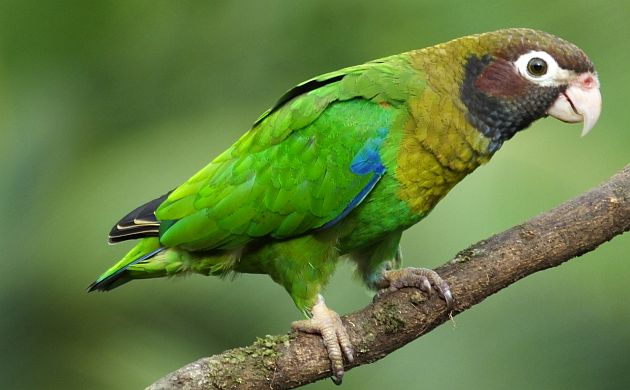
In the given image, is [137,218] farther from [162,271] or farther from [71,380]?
[71,380]

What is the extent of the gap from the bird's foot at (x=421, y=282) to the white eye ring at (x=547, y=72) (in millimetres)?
883

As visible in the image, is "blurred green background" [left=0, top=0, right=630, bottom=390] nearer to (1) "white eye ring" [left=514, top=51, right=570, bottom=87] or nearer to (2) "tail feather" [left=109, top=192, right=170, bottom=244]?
(2) "tail feather" [left=109, top=192, right=170, bottom=244]

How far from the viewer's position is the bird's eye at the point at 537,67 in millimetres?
3258

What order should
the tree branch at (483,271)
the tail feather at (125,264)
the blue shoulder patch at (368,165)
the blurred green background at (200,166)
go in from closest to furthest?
1. the tree branch at (483,271)
2. the blue shoulder patch at (368,165)
3. the tail feather at (125,264)
4. the blurred green background at (200,166)

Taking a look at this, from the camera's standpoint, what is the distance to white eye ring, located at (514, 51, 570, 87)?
324cm

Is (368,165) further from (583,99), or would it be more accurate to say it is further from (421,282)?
(583,99)

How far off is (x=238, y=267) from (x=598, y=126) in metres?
2.32

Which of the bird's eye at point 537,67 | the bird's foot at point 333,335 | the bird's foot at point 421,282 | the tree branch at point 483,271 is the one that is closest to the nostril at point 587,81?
the bird's eye at point 537,67

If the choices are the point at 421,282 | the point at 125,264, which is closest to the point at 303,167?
the point at 421,282

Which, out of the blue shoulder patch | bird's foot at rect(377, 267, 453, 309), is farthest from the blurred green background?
the blue shoulder patch

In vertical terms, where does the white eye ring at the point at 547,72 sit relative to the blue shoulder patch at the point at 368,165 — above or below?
above

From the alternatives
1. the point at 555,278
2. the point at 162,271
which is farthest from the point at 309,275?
the point at 555,278

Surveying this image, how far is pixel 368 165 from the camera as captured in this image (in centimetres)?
322

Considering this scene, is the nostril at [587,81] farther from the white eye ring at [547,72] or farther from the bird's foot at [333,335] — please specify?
the bird's foot at [333,335]
